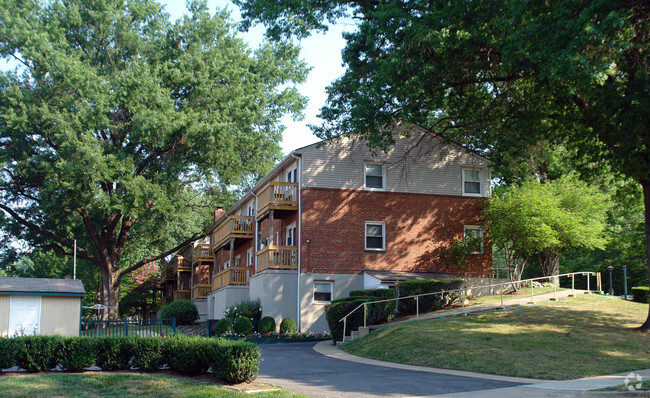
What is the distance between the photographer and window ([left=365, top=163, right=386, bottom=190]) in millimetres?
31859

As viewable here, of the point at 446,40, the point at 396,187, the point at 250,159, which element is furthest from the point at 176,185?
the point at 446,40

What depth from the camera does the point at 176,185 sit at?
40.0 m

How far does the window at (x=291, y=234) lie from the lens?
32312 millimetres

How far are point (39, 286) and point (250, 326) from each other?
29.6 ft

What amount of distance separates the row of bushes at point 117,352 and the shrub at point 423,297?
46.6 feet

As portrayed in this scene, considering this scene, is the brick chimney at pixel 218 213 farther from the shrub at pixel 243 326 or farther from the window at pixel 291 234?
the shrub at pixel 243 326

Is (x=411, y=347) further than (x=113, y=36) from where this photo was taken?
No

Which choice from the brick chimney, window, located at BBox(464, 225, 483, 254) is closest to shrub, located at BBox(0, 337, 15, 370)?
window, located at BBox(464, 225, 483, 254)

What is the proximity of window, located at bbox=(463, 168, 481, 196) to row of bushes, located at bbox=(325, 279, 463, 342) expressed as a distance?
702cm

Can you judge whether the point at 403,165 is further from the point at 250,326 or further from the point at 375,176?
the point at 250,326

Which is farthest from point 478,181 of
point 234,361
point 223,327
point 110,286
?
point 110,286

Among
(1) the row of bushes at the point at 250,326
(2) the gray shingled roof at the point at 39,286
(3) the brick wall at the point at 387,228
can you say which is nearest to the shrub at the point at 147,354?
(2) the gray shingled roof at the point at 39,286

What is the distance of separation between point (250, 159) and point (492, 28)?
963 inches

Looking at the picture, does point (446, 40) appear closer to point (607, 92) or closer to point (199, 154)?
point (607, 92)
